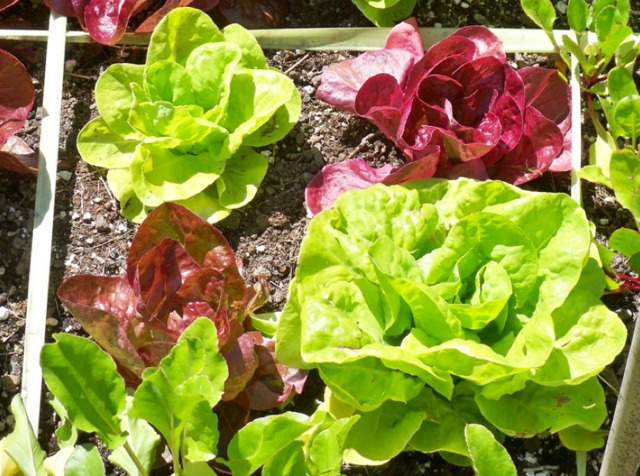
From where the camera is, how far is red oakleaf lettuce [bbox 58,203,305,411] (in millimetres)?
1463

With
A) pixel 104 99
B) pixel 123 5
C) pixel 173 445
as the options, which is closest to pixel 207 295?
pixel 173 445

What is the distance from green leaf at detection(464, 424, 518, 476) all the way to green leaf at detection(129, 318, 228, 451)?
13.2 inches

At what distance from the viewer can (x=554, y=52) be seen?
1.83 m

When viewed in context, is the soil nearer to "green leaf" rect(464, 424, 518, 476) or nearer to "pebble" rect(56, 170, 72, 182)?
"pebble" rect(56, 170, 72, 182)

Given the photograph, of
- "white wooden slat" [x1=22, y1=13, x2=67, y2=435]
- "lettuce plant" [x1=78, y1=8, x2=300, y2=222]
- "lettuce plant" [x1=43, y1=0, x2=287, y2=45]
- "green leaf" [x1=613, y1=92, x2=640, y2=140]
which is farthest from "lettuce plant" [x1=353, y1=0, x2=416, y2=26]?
"white wooden slat" [x1=22, y1=13, x2=67, y2=435]

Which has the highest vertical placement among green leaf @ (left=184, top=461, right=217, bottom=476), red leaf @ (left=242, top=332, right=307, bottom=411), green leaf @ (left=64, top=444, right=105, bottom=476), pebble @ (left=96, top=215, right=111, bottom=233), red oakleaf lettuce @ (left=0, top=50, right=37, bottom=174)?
red oakleaf lettuce @ (left=0, top=50, right=37, bottom=174)

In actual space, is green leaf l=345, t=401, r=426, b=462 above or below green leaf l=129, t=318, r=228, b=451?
below

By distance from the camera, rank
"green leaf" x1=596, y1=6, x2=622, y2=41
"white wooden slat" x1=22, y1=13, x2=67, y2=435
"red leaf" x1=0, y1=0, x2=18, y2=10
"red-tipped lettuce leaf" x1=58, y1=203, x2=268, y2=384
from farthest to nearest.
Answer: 1. "red leaf" x1=0, y1=0, x2=18, y2=10
2. "green leaf" x1=596, y1=6, x2=622, y2=41
3. "white wooden slat" x1=22, y1=13, x2=67, y2=435
4. "red-tipped lettuce leaf" x1=58, y1=203, x2=268, y2=384

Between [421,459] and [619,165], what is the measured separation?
597 mm

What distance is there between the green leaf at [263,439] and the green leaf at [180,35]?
755mm

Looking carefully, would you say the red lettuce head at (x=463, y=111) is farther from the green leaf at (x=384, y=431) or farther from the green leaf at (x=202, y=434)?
the green leaf at (x=202, y=434)

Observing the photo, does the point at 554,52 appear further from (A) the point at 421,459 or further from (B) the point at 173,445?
(B) the point at 173,445

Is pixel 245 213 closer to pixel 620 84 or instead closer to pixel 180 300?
pixel 180 300

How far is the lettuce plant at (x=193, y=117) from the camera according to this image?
162 cm
